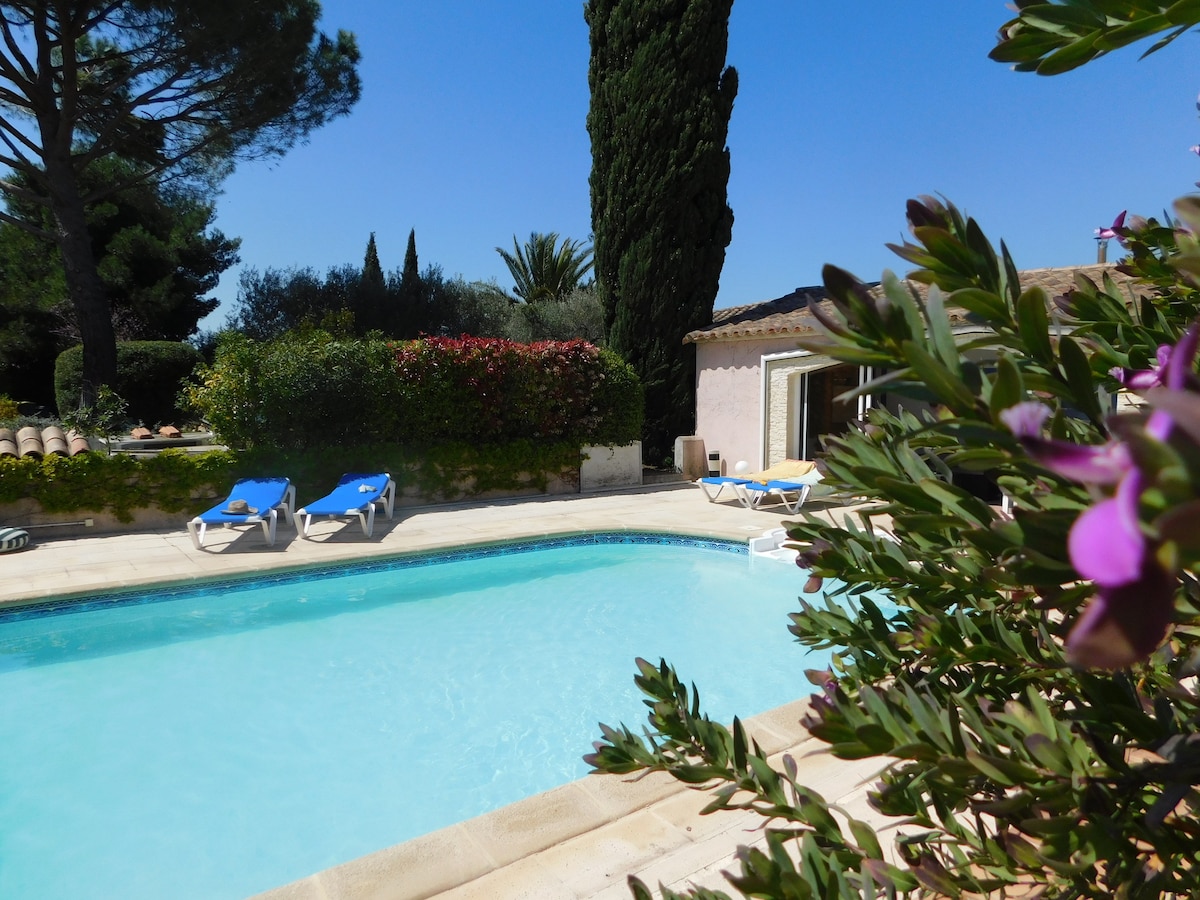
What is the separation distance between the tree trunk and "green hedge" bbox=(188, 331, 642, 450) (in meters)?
5.76

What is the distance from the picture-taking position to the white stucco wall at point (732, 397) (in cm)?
1647

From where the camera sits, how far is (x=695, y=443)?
1742 centimetres

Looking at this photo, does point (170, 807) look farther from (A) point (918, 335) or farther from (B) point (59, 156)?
(B) point (59, 156)

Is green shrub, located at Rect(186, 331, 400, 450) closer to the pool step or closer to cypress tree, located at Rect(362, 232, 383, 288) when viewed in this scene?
the pool step

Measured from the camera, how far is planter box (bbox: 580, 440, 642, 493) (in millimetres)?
15852

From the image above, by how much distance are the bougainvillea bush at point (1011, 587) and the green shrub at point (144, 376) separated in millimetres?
22333

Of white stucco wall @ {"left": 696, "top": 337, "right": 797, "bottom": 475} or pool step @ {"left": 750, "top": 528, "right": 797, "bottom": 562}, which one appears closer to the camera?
pool step @ {"left": 750, "top": 528, "right": 797, "bottom": 562}

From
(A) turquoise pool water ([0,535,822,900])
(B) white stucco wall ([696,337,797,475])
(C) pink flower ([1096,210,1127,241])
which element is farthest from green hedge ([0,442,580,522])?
(C) pink flower ([1096,210,1127,241])

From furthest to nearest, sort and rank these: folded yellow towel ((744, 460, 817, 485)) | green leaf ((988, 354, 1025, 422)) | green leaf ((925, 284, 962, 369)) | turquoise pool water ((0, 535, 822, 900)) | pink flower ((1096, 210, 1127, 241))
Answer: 1. folded yellow towel ((744, 460, 817, 485))
2. turquoise pool water ((0, 535, 822, 900))
3. pink flower ((1096, 210, 1127, 241))
4. green leaf ((925, 284, 962, 369))
5. green leaf ((988, 354, 1025, 422))

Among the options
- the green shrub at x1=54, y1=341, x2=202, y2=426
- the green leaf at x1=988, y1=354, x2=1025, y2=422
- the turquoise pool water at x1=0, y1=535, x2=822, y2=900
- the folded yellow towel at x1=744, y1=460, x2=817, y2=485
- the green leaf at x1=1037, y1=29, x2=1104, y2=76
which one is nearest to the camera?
the green leaf at x1=988, y1=354, x2=1025, y2=422

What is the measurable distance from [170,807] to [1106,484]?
5.96m

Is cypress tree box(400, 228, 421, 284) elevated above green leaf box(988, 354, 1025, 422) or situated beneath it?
elevated above

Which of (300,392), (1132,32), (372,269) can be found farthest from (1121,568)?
(372,269)

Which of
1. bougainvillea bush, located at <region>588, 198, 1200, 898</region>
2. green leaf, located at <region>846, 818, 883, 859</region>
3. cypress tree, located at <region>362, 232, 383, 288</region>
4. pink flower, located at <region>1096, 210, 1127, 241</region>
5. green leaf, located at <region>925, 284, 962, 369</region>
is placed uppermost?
cypress tree, located at <region>362, 232, 383, 288</region>
